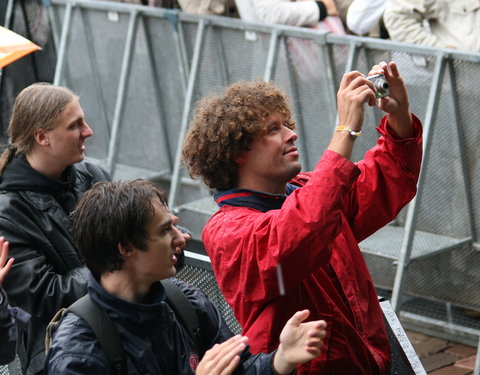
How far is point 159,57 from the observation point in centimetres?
817

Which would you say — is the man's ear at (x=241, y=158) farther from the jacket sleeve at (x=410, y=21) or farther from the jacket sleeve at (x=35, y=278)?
the jacket sleeve at (x=410, y=21)

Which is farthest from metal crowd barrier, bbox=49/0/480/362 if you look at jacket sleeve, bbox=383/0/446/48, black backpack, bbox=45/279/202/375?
black backpack, bbox=45/279/202/375

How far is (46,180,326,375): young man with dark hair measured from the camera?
2.93m

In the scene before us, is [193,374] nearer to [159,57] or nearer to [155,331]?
[155,331]

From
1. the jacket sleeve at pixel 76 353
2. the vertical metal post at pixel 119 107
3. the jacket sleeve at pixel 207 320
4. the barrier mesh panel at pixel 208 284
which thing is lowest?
the vertical metal post at pixel 119 107

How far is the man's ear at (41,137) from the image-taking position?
4277mm

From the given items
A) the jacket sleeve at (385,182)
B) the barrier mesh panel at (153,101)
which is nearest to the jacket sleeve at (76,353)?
the jacket sleeve at (385,182)

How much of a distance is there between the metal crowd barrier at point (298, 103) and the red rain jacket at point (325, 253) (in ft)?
9.05

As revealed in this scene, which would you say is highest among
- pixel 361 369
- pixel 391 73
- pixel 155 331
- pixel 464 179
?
pixel 391 73

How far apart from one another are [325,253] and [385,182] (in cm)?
53

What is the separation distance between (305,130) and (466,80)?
1362 mm

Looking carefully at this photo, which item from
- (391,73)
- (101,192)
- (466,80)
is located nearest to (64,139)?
(101,192)

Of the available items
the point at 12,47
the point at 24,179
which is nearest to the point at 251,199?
the point at 24,179

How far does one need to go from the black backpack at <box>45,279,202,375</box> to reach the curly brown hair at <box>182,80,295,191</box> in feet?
1.52
